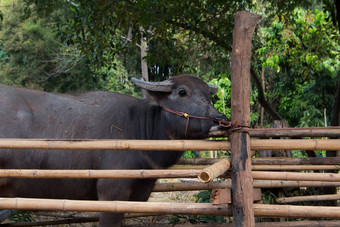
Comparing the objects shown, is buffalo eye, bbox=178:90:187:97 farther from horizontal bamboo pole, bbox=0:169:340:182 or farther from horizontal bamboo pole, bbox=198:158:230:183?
horizontal bamboo pole, bbox=198:158:230:183

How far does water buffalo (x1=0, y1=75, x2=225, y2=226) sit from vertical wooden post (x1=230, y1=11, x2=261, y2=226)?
48 centimetres

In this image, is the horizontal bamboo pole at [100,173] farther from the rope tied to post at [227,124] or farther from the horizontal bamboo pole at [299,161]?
the horizontal bamboo pole at [299,161]

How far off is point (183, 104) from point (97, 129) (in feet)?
2.82

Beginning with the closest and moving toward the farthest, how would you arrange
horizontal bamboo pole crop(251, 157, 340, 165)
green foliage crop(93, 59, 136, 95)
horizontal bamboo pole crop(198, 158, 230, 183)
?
horizontal bamboo pole crop(198, 158, 230, 183)
horizontal bamboo pole crop(251, 157, 340, 165)
green foliage crop(93, 59, 136, 95)

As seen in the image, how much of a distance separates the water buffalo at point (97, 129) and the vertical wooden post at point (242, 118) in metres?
0.48

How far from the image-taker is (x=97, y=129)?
3.57m

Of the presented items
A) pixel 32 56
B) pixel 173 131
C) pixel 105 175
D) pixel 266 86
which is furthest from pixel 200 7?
pixel 32 56

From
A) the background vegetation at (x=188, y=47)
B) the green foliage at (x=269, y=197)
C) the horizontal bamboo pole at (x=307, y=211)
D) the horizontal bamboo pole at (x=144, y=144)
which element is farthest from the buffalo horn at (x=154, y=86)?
the green foliage at (x=269, y=197)

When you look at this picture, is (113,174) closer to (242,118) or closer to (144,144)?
(144,144)

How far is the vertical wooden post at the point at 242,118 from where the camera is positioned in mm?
2648

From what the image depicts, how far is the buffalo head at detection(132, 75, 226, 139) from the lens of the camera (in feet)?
11.0

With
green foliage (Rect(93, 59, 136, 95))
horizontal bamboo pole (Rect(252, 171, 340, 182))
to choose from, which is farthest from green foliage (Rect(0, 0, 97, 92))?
horizontal bamboo pole (Rect(252, 171, 340, 182))

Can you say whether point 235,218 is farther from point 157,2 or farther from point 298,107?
point 298,107

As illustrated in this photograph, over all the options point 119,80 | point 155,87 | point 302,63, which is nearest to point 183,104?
point 155,87
